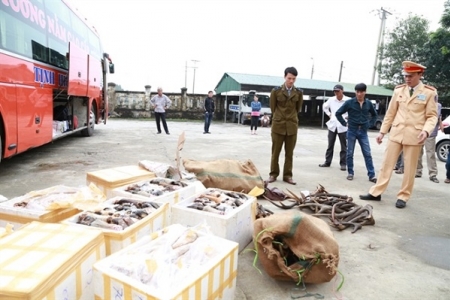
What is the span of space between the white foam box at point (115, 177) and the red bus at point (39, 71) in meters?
2.36

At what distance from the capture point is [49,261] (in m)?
1.50

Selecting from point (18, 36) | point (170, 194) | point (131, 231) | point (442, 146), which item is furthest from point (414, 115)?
point (18, 36)

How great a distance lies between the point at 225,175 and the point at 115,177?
4.40 ft

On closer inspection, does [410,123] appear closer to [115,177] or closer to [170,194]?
[170,194]

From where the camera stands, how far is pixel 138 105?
2411cm

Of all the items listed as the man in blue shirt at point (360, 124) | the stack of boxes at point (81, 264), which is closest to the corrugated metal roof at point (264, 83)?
the man in blue shirt at point (360, 124)

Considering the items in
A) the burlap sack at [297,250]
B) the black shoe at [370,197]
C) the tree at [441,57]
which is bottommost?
the black shoe at [370,197]

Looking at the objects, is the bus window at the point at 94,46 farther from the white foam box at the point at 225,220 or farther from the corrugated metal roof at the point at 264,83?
the corrugated metal roof at the point at 264,83

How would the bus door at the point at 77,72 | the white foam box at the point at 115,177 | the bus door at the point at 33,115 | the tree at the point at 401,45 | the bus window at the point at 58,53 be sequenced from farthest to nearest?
the tree at the point at 401,45 < the bus door at the point at 77,72 < the bus window at the point at 58,53 < the bus door at the point at 33,115 < the white foam box at the point at 115,177

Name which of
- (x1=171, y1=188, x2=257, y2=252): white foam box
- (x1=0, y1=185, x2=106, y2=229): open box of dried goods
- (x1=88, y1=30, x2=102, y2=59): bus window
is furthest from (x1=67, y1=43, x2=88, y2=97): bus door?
(x1=171, y1=188, x2=257, y2=252): white foam box

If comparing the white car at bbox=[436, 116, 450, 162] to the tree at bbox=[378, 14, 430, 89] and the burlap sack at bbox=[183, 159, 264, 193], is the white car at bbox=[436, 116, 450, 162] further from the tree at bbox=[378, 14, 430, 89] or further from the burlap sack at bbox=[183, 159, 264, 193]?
the tree at bbox=[378, 14, 430, 89]

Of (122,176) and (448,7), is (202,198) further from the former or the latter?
(448,7)

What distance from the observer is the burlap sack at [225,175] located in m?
3.97

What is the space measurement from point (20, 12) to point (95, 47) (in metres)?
5.60
